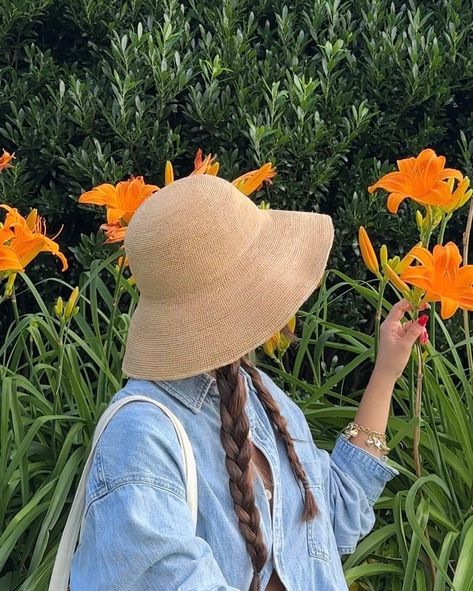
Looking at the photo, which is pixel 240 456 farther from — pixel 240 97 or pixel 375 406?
pixel 240 97

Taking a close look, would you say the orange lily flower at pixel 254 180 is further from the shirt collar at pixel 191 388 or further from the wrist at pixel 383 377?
the shirt collar at pixel 191 388

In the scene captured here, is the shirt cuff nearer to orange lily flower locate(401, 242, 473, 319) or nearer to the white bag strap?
orange lily flower locate(401, 242, 473, 319)

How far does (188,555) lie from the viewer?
1.20 m

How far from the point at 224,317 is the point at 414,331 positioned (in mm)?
477

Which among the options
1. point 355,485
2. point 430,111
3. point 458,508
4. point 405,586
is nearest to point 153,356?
point 355,485

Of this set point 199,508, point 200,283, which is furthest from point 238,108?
point 199,508

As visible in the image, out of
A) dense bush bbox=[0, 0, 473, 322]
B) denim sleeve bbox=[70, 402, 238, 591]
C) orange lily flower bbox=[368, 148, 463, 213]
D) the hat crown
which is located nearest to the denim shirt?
denim sleeve bbox=[70, 402, 238, 591]

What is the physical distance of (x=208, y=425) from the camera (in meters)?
1.39

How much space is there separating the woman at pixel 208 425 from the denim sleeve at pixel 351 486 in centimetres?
15

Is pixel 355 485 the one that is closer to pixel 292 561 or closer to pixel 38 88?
pixel 292 561

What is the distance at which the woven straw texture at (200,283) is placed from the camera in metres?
1.32

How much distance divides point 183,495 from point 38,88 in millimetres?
2529

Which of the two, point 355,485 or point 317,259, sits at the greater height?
point 317,259

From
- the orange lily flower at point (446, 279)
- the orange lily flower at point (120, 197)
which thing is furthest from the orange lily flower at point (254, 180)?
the orange lily flower at point (446, 279)
